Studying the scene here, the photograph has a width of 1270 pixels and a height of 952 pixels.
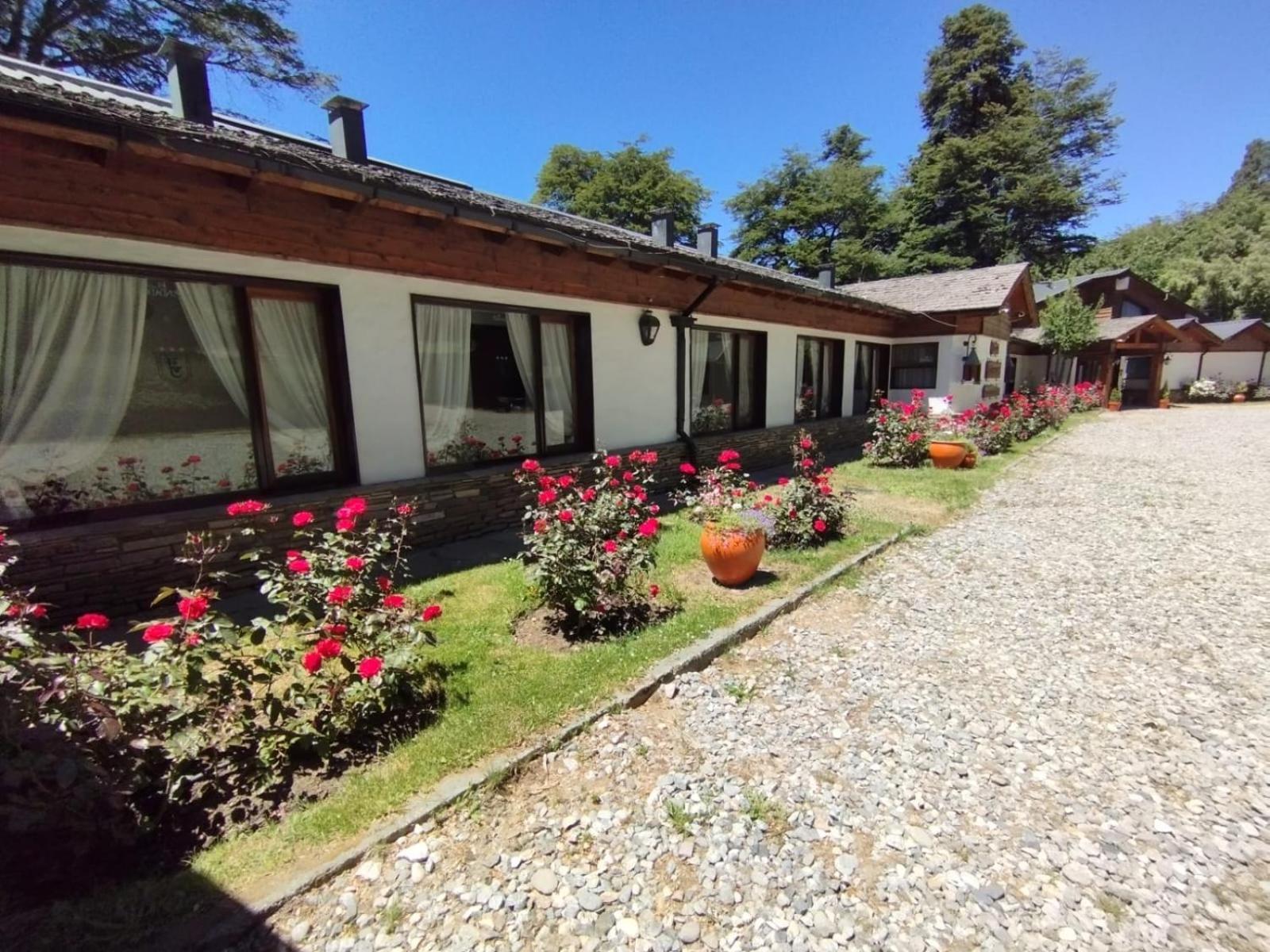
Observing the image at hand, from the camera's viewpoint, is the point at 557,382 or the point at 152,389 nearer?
the point at 152,389

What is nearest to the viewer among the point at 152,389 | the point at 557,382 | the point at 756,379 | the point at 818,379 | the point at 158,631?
the point at 158,631

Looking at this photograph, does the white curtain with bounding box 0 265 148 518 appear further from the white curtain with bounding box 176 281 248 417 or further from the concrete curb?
the concrete curb

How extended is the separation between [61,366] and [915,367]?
15981 mm

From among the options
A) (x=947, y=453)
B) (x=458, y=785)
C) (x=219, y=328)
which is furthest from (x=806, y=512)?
(x=947, y=453)

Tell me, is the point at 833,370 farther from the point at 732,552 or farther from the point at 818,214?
the point at 818,214

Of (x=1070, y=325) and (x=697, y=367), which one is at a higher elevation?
(x=1070, y=325)

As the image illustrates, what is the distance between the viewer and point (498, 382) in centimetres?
620

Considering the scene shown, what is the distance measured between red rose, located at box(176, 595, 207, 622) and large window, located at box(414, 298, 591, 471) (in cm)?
348

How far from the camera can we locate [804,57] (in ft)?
46.1

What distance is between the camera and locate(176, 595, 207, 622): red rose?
2133mm

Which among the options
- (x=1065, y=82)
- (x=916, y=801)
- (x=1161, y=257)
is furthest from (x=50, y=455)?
(x=1161, y=257)

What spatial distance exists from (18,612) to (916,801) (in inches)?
139

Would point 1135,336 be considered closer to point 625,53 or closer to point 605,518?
point 625,53

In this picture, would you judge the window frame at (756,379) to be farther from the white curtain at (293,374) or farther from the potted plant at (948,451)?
the white curtain at (293,374)
